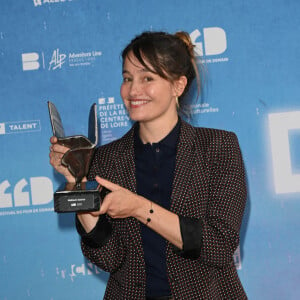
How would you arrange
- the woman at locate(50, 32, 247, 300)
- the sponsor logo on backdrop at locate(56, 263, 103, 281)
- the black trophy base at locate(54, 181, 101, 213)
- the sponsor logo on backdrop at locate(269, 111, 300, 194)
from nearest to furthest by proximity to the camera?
the black trophy base at locate(54, 181, 101, 213), the woman at locate(50, 32, 247, 300), the sponsor logo on backdrop at locate(269, 111, 300, 194), the sponsor logo on backdrop at locate(56, 263, 103, 281)

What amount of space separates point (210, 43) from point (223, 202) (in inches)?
47.6

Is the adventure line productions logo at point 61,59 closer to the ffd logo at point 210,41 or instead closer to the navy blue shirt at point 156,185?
the ffd logo at point 210,41

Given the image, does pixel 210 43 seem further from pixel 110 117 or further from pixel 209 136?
pixel 209 136

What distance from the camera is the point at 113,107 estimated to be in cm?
243

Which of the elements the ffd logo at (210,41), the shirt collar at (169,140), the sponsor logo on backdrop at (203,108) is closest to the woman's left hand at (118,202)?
the shirt collar at (169,140)

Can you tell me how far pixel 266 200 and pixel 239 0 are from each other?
37.4 inches

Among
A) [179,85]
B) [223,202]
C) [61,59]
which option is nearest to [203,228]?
[223,202]

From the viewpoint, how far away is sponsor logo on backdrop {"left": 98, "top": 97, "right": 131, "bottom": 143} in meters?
2.43

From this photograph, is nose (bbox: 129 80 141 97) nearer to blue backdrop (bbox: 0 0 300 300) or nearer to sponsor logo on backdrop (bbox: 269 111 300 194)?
blue backdrop (bbox: 0 0 300 300)

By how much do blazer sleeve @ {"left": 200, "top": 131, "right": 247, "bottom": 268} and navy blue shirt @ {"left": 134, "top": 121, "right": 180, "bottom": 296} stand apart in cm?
11

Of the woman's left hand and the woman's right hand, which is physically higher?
the woman's right hand

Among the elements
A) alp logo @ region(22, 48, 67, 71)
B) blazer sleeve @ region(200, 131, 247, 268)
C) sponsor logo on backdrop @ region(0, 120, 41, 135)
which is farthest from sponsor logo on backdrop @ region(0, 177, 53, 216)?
blazer sleeve @ region(200, 131, 247, 268)

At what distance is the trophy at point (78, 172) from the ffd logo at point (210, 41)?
1124 mm

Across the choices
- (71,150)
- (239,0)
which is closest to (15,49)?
(239,0)
